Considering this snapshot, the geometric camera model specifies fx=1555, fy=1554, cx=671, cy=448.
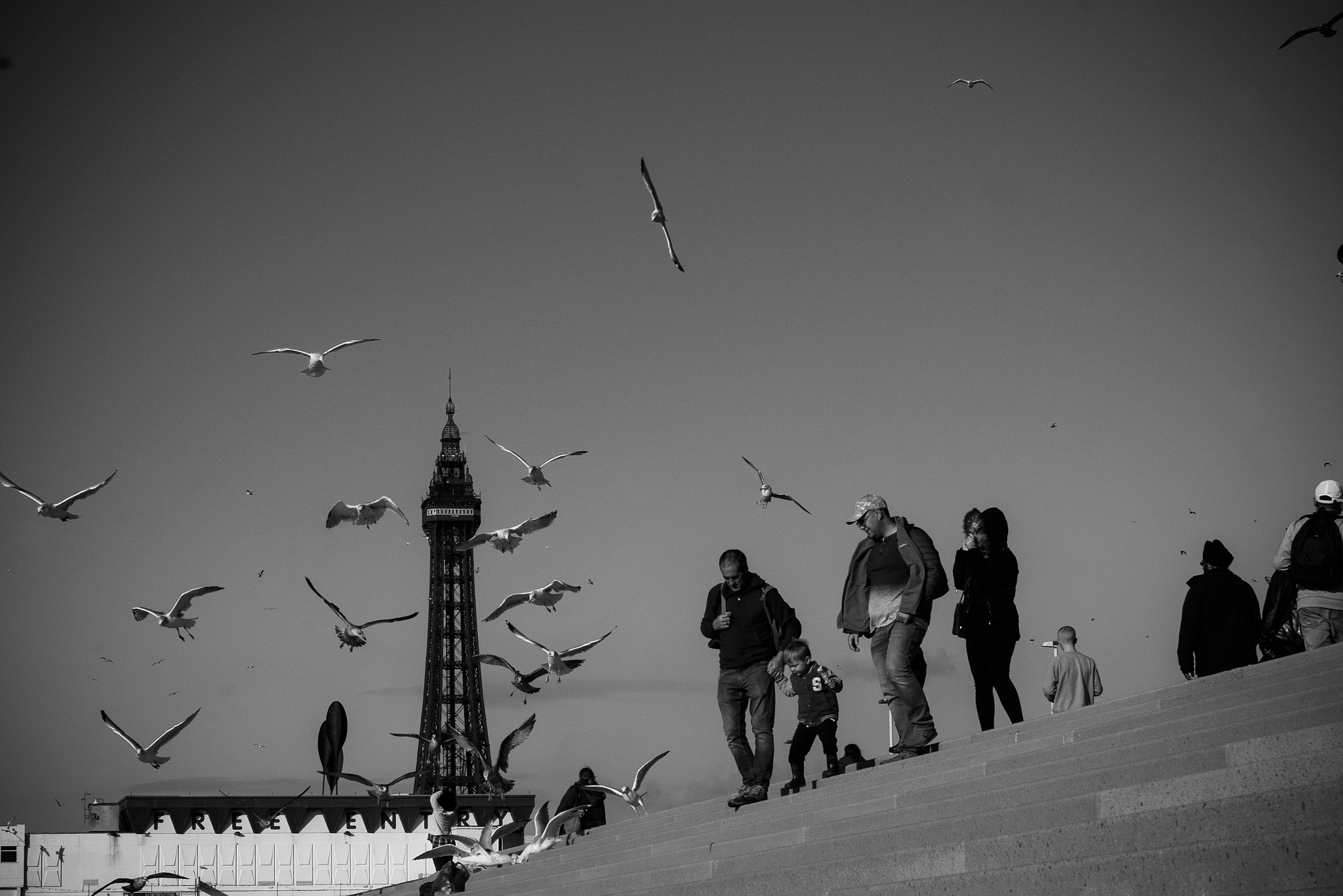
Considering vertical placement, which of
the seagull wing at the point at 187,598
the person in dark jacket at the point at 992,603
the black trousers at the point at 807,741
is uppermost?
the seagull wing at the point at 187,598

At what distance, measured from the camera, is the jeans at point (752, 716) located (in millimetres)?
10516

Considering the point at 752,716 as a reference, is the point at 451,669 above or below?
above

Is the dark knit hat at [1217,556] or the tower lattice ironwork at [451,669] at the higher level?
the tower lattice ironwork at [451,669]

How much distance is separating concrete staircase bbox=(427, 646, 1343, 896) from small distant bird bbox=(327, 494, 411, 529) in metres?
10.5

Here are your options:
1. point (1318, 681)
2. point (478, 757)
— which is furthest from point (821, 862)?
point (478, 757)

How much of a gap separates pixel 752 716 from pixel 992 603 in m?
1.81

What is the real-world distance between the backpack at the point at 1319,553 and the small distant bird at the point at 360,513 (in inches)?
526

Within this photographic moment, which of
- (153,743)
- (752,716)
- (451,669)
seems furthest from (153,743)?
(451,669)

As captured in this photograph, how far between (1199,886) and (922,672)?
4591 mm

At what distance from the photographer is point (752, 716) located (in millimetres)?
10656

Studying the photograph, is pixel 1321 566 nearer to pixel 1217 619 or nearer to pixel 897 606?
pixel 1217 619

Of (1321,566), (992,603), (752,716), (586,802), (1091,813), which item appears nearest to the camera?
(1091,813)

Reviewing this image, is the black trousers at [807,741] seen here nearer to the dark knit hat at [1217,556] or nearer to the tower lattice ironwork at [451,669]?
the dark knit hat at [1217,556]

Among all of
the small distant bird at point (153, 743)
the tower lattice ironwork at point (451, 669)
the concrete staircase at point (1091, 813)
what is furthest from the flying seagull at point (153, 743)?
the tower lattice ironwork at point (451, 669)
